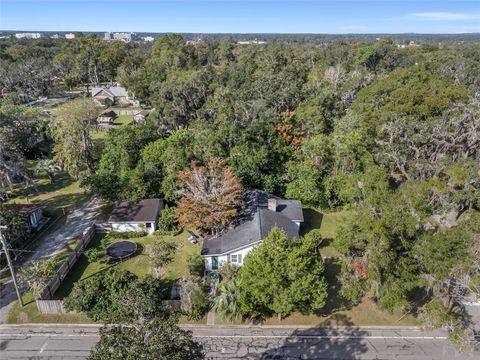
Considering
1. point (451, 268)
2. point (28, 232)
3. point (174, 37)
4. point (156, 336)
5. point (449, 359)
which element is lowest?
point (449, 359)

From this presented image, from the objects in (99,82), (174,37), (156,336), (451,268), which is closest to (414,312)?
(451,268)

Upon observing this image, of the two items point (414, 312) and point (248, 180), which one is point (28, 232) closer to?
point (248, 180)

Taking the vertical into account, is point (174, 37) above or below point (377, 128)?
above

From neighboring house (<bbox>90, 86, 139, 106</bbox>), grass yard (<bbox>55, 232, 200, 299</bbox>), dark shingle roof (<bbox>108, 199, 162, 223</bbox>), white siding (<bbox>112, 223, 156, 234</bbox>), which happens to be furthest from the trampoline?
neighboring house (<bbox>90, 86, 139, 106</bbox>)

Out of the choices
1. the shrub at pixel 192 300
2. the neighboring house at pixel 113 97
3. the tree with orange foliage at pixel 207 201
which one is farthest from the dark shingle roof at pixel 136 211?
the neighboring house at pixel 113 97

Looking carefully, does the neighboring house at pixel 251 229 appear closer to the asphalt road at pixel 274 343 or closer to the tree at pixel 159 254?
the tree at pixel 159 254

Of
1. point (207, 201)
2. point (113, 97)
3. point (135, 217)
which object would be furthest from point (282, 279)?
point (113, 97)

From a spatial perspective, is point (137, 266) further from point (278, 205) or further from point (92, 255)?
point (278, 205)
